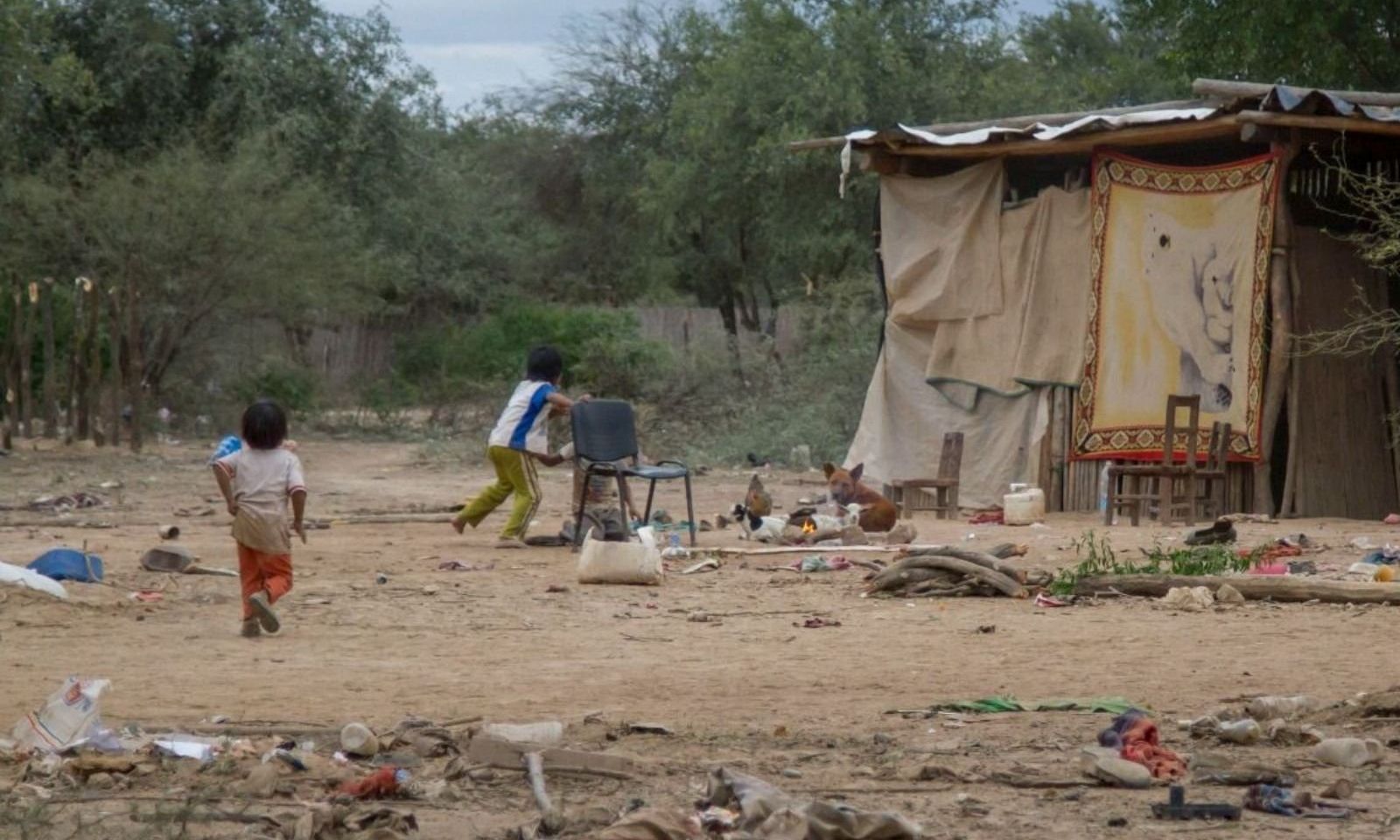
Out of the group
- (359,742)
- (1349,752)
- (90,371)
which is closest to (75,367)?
(90,371)

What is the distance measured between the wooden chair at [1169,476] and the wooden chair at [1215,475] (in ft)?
0.48

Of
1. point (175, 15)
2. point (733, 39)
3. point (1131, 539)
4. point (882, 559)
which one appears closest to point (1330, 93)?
point (1131, 539)

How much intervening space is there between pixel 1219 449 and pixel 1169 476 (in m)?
0.69

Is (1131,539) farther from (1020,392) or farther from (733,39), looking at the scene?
(733,39)

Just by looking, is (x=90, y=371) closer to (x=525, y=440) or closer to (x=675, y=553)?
(x=525, y=440)

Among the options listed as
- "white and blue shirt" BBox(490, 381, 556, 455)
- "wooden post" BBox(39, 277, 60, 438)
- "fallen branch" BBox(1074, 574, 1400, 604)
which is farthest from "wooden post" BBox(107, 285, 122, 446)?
"fallen branch" BBox(1074, 574, 1400, 604)

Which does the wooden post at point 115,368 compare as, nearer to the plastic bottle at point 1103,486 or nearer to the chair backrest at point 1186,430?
the plastic bottle at point 1103,486

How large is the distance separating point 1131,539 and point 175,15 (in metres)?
24.9

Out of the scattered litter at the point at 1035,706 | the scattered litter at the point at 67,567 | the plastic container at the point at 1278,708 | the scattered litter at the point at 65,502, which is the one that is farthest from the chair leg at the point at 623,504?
the plastic container at the point at 1278,708

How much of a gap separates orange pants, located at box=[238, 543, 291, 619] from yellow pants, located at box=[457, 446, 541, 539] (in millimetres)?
4500

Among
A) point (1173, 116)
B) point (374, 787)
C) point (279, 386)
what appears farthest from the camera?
point (279, 386)

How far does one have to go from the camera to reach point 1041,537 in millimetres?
14734

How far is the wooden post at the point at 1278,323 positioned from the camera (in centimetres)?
1564

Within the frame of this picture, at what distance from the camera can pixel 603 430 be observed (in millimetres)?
14008
